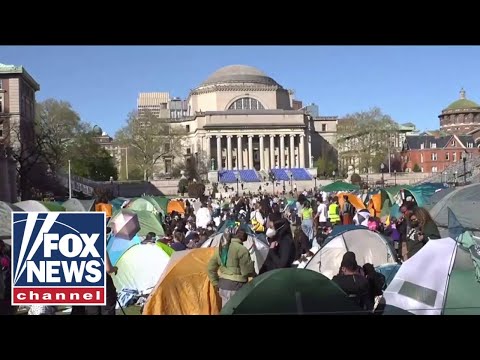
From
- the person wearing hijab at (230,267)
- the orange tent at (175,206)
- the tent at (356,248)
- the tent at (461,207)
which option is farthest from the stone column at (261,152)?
the person wearing hijab at (230,267)

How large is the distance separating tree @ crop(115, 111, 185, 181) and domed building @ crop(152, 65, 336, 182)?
1037 cm

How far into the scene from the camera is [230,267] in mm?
7703

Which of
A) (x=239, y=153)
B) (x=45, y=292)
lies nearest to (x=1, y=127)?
(x=45, y=292)

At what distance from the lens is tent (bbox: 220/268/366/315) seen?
6.82 m

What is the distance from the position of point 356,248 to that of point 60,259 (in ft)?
19.5

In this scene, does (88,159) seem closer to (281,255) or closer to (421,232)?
(281,255)

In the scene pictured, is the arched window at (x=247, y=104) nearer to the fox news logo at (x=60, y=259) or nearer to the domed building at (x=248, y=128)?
the domed building at (x=248, y=128)

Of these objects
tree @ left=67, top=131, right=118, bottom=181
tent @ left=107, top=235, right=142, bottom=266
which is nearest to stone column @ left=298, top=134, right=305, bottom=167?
tree @ left=67, top=131, right=118, bottom=181

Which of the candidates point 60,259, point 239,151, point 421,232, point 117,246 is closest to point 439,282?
point 421,232

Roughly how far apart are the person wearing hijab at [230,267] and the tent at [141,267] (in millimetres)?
2802

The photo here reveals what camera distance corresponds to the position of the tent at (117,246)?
1147 centimetres

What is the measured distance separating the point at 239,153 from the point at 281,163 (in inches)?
224
